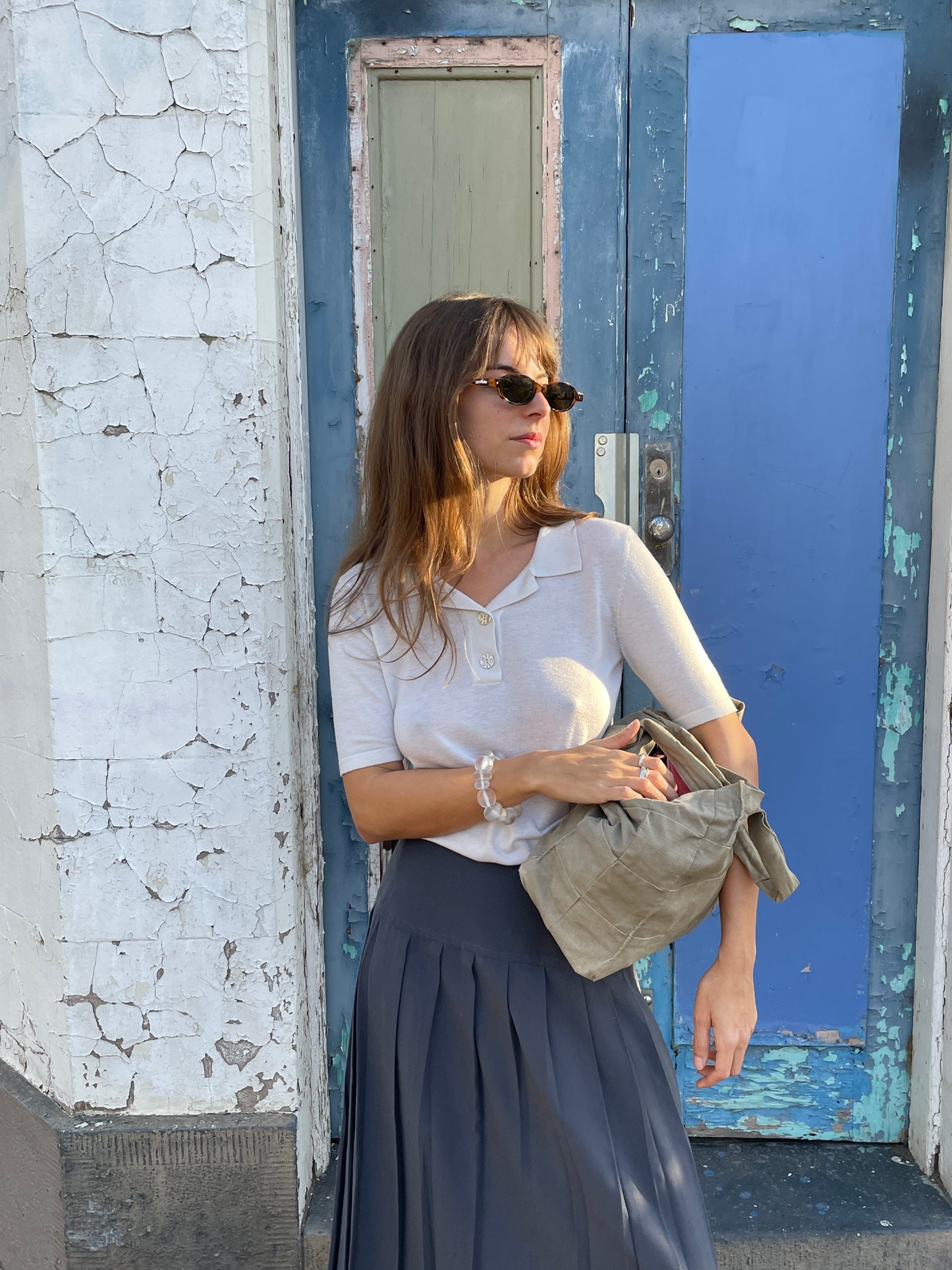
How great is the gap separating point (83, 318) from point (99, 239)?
15 centimetres

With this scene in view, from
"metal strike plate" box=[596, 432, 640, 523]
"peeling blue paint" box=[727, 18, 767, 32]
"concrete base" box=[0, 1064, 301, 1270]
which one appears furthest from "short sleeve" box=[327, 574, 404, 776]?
"peeling blue paint" box=[727, 18, 767, 32]

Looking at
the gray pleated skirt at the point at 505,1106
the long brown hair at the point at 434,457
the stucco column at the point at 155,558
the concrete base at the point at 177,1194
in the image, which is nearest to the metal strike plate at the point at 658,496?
the long brown hair at the point at 434,457

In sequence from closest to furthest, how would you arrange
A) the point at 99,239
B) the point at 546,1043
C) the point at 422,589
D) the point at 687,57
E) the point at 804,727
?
1. the point at 546,1043
2. the point at 422,589
3. the point at 99,239
4. the point at 687,57
5. the point at 804,727

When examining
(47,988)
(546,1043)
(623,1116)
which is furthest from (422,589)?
(47,988)

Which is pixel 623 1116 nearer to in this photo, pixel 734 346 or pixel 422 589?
pixel 422 589

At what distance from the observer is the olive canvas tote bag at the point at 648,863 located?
125cm

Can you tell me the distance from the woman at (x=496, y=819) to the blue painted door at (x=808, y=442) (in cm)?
70

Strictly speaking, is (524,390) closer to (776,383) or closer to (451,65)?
(776,383)

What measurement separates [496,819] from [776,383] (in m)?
1.20

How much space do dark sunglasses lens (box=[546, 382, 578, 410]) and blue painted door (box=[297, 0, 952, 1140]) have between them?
2.14 feet

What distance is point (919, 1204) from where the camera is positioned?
2094 mm

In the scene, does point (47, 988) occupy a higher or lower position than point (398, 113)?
lower

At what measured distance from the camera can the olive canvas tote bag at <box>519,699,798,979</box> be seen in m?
1.25

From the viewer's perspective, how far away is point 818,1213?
2.09m
